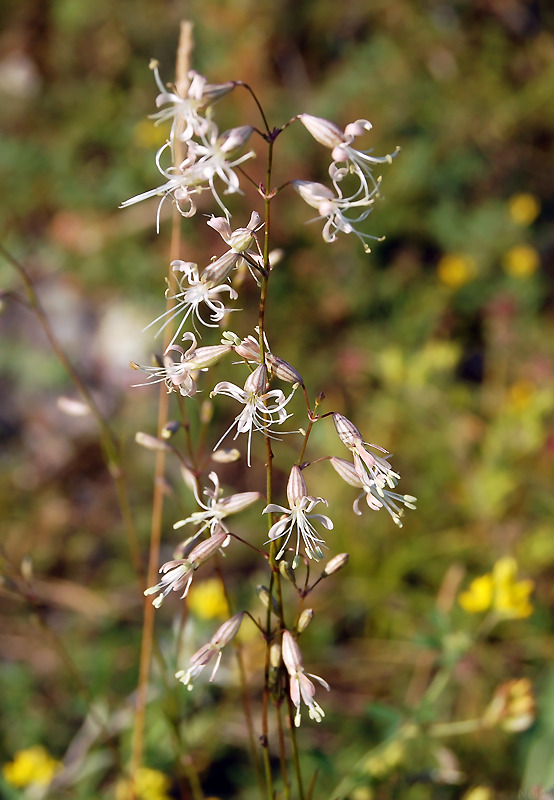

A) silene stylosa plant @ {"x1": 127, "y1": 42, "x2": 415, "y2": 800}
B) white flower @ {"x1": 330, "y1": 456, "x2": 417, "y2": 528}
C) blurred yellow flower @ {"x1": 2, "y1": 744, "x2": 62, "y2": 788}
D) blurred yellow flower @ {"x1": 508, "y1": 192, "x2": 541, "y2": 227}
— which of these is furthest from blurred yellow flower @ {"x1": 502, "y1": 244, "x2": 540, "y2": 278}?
blurred yellow flower @ {"x1": 2, "y1": 744, "x2": 62, "y2": 788}

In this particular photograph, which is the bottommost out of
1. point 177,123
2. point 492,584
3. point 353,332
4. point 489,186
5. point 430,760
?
point 430,760

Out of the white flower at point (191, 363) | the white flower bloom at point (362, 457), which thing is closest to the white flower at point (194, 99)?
the white flower at point (191, 363)

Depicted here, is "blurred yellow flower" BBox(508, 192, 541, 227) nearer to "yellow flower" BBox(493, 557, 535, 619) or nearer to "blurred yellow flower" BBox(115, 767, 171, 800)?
"yellow flower" BBox(493, 557, 535, 619)

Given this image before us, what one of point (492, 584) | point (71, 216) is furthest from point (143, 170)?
point (492, 584)

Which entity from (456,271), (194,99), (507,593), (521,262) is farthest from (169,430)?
(521,262)

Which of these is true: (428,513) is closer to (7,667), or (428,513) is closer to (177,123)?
(7,667)

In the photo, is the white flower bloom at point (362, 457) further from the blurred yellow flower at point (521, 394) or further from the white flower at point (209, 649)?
the blurred yellow flower at point (521, 394)
